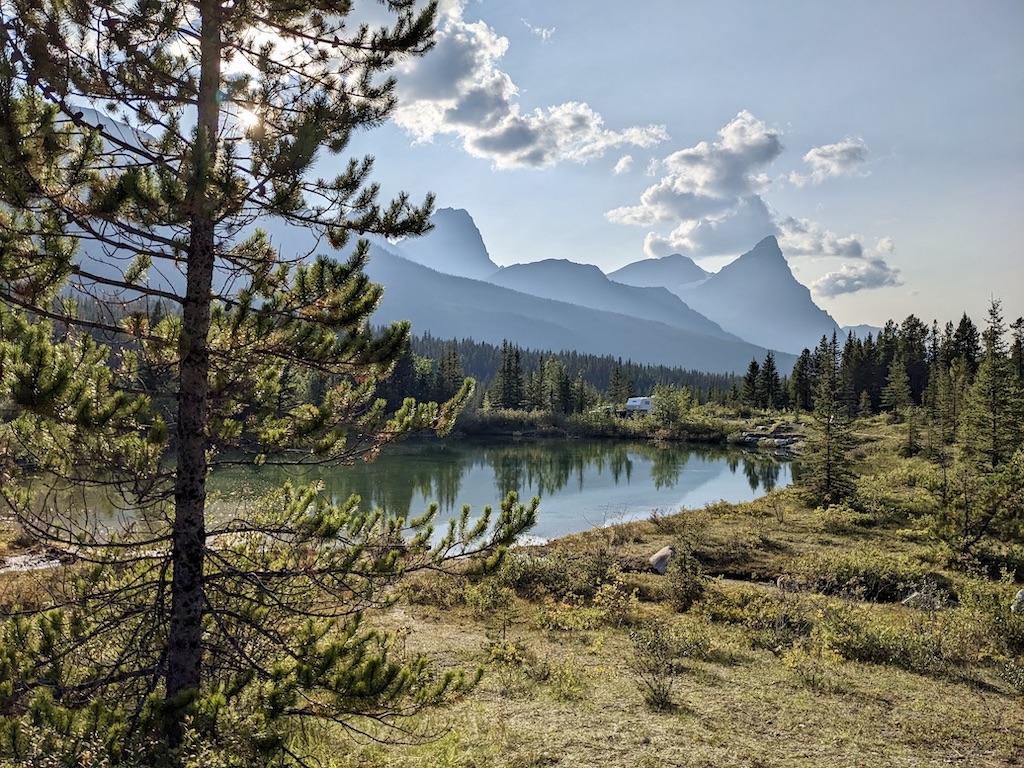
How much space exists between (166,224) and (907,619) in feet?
43.0

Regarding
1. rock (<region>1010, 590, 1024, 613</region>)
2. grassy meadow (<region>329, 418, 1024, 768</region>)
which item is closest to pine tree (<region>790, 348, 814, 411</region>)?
grassy meadow (<region>329, 418, 1024, 768</region>)

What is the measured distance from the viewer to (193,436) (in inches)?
178

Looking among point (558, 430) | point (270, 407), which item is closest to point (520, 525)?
point (270, 407)

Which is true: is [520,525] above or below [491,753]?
above

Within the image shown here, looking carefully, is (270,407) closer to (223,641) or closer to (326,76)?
(223,641)

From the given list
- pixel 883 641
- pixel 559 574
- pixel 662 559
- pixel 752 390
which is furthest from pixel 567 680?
pixel 752 390

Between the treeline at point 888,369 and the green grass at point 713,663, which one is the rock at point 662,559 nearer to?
the green grass at point 713,663

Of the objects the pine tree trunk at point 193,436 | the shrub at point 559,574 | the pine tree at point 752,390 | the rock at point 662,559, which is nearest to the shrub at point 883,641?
the shrub at point 559,574

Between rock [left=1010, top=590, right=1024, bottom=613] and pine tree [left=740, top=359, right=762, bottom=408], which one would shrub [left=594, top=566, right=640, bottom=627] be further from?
pine tree [left=740, top=359, right=762, bottom=408]

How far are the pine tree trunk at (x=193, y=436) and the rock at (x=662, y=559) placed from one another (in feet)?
43.7

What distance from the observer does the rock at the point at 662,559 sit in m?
16.1

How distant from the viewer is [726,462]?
49.9 meters

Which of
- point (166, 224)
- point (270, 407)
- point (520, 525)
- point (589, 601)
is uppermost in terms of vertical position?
point (166, 224)

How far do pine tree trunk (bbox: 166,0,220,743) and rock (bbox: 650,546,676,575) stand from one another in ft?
43.7
